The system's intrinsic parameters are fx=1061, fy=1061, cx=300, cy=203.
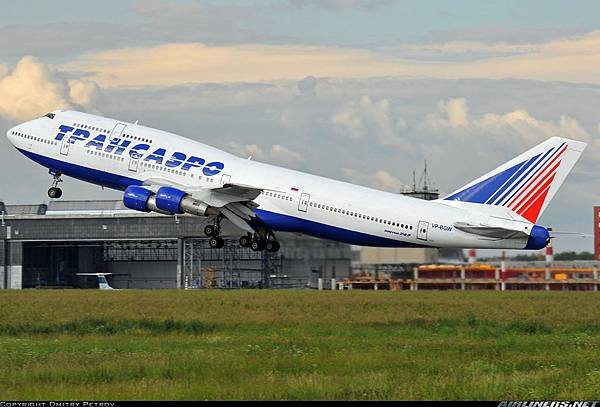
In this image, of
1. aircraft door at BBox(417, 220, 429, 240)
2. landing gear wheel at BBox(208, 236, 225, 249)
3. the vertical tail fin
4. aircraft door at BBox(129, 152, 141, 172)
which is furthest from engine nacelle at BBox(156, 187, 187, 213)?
the vertical tail fin

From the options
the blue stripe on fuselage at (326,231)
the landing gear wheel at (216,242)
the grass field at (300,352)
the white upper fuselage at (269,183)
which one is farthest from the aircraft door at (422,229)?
the landing gear wheel at (216,242)

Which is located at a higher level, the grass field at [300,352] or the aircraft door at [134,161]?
the aircraft door at [134,161]

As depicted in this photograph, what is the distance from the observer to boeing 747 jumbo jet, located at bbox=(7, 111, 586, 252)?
5834 centimetres

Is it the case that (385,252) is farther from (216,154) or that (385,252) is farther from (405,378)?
(405,378)

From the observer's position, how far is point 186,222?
419 ft

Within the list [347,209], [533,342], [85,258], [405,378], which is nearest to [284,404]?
[405,378]

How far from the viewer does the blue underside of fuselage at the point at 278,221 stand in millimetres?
60000

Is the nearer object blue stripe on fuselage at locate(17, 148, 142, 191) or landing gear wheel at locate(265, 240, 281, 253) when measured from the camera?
blue stripe on fuselage at locate(17, 148, 142, 191)

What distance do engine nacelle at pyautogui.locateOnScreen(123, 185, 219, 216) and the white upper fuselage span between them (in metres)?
0.80

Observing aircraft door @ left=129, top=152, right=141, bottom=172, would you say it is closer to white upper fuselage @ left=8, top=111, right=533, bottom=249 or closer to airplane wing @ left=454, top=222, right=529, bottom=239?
white upper fuselage @ left=8, top=111, right=533, bottom=249

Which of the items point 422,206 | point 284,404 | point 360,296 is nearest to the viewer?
point 284,404

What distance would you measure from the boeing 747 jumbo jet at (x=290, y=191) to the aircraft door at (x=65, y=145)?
59 mm

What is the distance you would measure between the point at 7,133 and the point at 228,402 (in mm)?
48539

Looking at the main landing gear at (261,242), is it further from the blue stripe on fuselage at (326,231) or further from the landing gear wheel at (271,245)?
the blue stripe on fuselage at (326,231)
